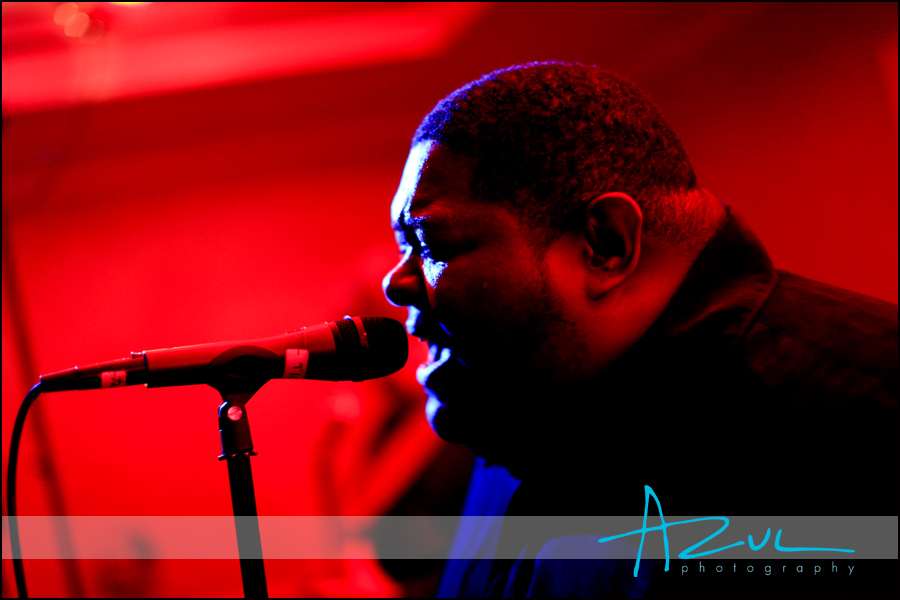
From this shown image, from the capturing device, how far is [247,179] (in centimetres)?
313

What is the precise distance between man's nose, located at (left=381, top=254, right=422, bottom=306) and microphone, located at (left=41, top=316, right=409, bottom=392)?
11 centimetres

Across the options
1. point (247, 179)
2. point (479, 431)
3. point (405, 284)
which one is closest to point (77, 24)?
point (247, 179)

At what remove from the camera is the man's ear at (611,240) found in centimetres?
97

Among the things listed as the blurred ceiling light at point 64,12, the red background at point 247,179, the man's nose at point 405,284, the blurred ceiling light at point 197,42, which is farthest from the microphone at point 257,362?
the blurred ceiling light at point 64,12

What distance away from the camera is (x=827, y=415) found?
0.83 metres

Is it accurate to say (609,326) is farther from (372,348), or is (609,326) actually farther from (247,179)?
(247,179)

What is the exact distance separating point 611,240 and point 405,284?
0.40 m

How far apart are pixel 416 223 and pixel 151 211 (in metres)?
2.52

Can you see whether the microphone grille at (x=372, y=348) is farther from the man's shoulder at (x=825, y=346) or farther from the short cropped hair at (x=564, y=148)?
the man's shoulder at (x=825, y=346)

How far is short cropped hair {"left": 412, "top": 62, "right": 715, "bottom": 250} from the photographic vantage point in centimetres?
99

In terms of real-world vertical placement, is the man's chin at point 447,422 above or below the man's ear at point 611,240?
below

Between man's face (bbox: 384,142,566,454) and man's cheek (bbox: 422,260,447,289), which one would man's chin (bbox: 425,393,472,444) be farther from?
man's cheek (bbox: 422,260,447,289)

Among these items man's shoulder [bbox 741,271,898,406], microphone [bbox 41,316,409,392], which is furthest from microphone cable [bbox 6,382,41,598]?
man's shoulder [bbox 741,271,898,406]

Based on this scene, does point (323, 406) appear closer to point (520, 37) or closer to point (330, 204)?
point (330, 204)
